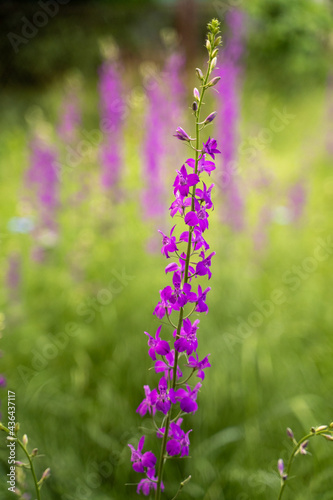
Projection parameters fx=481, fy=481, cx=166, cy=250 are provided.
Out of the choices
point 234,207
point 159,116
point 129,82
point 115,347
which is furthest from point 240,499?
point 129,82

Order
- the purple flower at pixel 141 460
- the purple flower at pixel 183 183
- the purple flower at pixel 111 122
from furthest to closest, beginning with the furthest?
the purple flower at pixel 111 122
the purple flower at pixel 141 460
the purple flower at pixel 183 183

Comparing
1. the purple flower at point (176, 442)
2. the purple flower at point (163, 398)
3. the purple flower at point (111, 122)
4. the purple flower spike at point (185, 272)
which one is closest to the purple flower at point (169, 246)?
the purple flower spike at point (185, 272)

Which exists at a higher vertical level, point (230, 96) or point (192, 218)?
point (230, 96)

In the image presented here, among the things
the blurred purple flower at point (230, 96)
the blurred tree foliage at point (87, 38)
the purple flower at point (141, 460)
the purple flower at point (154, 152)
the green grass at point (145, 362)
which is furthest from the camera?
the blurred tree foliage at point (87, 38)

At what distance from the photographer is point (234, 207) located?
402 cm

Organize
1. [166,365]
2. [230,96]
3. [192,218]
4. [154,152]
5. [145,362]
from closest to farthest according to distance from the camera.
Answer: [192,218]
[166,365]
[145,362]
[230,96]
[154,152]

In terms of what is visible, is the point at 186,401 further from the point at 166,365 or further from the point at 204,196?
the point at 204,196

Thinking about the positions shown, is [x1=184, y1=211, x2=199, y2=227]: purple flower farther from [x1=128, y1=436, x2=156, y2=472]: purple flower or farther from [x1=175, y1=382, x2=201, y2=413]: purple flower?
[x1=128, y1=436, x2=156, y2=472]: purple flower

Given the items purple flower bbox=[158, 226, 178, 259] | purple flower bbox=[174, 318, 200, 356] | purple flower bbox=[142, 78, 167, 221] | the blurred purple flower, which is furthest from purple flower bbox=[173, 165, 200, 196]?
purple flower bbox=[142, 78, 167, 221]

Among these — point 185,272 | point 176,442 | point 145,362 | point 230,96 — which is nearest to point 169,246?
point 185,272

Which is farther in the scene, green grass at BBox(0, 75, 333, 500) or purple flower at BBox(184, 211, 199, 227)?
green grass at BBox(0, 75, 333, 500)

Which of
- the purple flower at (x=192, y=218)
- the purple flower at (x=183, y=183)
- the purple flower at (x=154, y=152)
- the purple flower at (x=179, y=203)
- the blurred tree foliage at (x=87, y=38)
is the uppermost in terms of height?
the blurred tree foliage at (x=87, y=38)

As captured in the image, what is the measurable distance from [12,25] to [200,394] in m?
9.62

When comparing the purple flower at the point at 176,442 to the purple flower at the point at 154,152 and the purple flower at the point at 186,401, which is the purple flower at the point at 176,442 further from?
the purple flower at the point at 154,152
